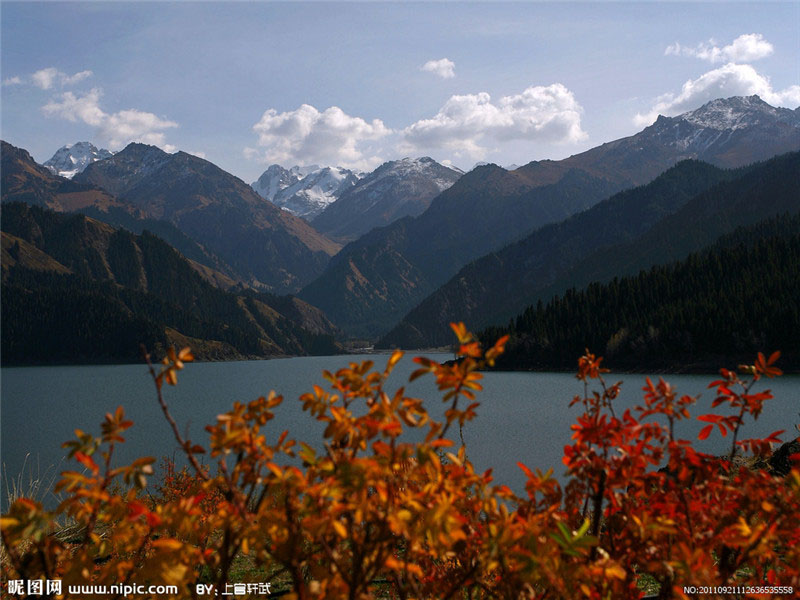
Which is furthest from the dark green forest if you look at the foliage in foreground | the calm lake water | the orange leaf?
the foliage in foreground

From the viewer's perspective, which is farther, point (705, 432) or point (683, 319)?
point (683, 319)

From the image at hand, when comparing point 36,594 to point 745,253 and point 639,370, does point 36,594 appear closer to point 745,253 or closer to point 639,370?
point 639,370

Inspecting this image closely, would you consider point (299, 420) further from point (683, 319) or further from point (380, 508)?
point (683, 319)

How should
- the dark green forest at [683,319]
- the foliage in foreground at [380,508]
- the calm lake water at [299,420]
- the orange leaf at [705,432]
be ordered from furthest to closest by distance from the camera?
the dark green forest at [683,319], the calm lake water at [299,420], the orange leaf at [705,432], the foliage in foreground at [380,508]

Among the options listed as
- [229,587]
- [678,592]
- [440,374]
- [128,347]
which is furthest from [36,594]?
[128,347]

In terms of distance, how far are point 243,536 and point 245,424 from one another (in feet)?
1.55

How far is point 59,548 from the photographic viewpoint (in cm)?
264

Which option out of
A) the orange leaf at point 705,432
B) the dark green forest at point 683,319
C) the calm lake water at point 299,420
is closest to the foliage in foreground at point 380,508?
the orange leaf at point 705,432

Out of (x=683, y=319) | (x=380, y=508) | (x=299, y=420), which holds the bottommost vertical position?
(x=299, y=420)

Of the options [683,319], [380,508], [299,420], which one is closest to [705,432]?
[380,508]

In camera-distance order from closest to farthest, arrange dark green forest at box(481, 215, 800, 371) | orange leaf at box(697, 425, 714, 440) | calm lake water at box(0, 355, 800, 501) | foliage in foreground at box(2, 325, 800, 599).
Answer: foliage in foreground at box(2, 325, 800, 599) < orange leaf at box(697, 425, 714, 440) < calm lake water at box(0, 355, 800, 501) < dark green forest at box(481, 215, 800, 371)

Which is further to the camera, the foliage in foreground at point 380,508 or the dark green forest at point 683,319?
the dark green forest at point 683,319

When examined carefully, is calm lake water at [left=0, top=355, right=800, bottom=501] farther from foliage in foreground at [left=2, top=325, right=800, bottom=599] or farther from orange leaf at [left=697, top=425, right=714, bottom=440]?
foliage in foreground at [left=2, top=325, right=800, bottom=599]

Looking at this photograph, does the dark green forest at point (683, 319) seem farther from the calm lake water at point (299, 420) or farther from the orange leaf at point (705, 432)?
the orange leaf at point (705, 432)
